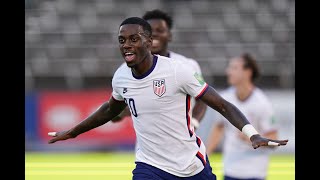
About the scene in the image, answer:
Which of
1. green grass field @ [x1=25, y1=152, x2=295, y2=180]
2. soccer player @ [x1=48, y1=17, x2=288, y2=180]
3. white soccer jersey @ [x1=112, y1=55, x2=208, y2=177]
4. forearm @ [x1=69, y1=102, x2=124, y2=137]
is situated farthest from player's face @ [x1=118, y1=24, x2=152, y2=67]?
green grass field @ [x1=25, y1=152, x2=295, y2=180]

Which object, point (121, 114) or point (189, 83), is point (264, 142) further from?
point (121, 114)

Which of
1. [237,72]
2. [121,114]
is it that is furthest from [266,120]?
[121,114]

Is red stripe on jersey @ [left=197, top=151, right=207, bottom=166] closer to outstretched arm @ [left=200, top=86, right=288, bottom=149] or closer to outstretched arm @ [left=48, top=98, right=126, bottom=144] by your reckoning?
outstretched arm @ [left=200, top=86, right=288, bottom=149]

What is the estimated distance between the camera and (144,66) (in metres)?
6.12

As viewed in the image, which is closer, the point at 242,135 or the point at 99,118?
the point at 99,118

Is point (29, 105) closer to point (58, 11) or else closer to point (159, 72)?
point (58, 11)

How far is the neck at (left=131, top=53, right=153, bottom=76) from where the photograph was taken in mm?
6109

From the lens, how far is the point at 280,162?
15.5 meters

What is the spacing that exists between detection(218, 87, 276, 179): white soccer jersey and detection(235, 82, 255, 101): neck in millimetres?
44

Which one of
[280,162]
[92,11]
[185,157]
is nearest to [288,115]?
[280,162]

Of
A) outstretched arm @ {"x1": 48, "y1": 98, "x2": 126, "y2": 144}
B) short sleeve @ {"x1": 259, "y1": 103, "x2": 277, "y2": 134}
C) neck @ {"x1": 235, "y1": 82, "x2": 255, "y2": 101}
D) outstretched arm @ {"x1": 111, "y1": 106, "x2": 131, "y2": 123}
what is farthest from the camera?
neck @ {"x1": 235, "y1": 82, "x2": 255, "y2": 101}

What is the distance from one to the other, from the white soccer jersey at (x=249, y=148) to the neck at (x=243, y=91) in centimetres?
4

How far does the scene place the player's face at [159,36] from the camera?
7926 millimetres

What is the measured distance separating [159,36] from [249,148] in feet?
6.82
